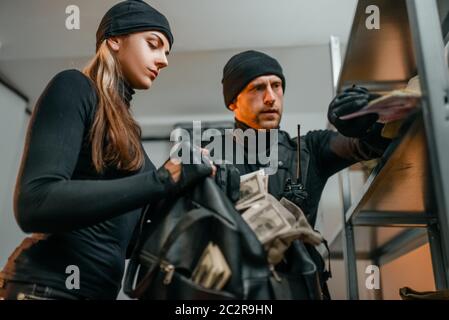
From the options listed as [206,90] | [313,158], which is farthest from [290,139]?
[206,90]

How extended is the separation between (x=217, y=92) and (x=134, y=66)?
0.74 metres

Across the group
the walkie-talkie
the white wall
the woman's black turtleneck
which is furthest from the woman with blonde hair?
the white wall

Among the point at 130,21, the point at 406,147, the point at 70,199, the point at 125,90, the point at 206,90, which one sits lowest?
the point at 70,199

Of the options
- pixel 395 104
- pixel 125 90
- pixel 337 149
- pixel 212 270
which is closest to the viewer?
pixel 212 270

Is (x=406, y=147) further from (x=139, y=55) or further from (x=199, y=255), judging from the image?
(x=139, y=55)

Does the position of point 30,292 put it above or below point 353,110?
below

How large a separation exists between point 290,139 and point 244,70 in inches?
7.6

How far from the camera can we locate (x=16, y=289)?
1.90 ft

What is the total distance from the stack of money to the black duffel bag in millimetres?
18

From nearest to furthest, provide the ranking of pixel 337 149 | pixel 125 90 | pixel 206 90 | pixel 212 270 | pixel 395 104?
pixel 212 270 < pixel 395 104 < pixel 125 90 < pixel 337 149 < pixel 206 90

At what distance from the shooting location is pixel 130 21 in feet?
2.54

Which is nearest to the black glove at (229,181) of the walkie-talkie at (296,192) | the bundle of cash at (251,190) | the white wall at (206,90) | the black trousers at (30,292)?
the bundle of cash at (251,190)

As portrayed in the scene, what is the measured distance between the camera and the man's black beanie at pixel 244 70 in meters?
0.93

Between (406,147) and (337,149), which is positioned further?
(337,149)
